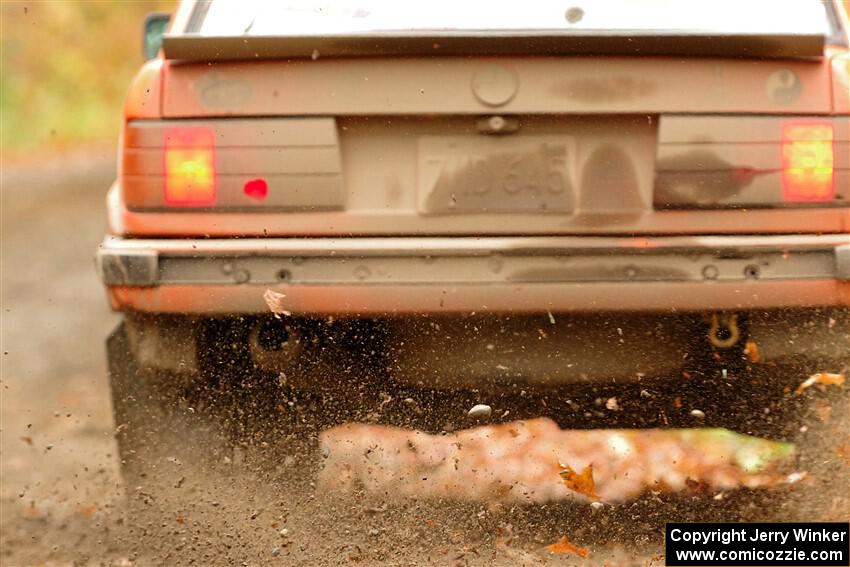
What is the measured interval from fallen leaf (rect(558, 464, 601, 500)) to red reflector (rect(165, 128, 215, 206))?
4.57ft

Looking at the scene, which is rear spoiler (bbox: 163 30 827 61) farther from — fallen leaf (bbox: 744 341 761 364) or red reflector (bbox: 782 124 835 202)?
fallen leaf (bbox: 744 341 761 364)

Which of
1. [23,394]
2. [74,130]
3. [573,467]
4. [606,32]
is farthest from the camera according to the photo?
[74,130]

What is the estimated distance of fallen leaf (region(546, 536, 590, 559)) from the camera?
3.98m

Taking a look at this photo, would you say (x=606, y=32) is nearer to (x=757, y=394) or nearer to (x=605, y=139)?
(x=605, y=139)

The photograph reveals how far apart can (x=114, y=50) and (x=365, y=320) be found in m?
18.4

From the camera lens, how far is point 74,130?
18.7m

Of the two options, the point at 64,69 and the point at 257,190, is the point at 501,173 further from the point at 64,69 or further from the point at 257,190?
the point at 64,69

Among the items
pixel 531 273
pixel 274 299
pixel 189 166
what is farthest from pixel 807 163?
pixel 189 166

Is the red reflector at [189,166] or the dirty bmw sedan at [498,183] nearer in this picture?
the dirty bmw sedan at [498,183]

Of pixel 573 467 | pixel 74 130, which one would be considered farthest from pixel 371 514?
pixel 74 130

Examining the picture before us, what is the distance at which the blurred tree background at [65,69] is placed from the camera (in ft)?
59.9

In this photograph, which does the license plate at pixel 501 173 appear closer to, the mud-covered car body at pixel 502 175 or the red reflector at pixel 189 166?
the mud-covered car body at pixel 502 175

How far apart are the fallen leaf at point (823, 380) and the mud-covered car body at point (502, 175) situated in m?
0.30

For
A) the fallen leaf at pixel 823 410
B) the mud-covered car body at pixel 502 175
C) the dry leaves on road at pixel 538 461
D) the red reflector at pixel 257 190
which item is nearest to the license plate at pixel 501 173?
the mud-covered car body at pixel 502 175
